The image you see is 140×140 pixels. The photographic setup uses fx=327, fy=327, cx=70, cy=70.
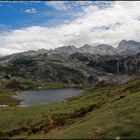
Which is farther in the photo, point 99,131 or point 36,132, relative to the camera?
point 36,132

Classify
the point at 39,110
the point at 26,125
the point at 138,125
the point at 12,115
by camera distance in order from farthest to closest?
the point at 39,110
the point at 12,115
the point at 26,125
the point at 138,125

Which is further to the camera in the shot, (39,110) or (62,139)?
(39,110)

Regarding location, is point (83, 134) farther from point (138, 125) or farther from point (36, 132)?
point (36, 132)

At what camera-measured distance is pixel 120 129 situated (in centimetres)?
4566

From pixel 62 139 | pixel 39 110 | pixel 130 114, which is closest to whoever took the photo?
pixel 62 139

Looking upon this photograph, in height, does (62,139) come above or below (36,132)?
above

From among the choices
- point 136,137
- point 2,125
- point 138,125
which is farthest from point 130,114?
point 2,125

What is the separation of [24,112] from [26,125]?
18753 millimetres

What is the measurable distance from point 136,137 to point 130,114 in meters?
11.6

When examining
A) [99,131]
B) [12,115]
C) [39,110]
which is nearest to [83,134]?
[99,131]

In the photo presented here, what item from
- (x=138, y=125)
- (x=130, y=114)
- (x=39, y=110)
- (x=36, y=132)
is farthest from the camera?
(x=39, y=110)

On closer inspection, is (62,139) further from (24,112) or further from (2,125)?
(24,112)

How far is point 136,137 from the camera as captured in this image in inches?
1709

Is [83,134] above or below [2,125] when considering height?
above
